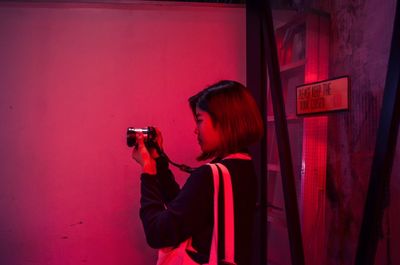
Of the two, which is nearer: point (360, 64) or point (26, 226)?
point (360, 64)

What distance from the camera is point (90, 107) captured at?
1873 mm

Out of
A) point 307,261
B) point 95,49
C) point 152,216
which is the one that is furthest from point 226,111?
point 95,49

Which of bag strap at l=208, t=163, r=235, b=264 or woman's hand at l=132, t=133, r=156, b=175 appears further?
woman's hand at l=132, t=133, r=156, b=175

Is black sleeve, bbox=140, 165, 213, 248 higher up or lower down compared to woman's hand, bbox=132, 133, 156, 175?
lower down

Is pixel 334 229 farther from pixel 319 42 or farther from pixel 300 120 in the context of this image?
pixel 319 42

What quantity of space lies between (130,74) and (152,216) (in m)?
1.15

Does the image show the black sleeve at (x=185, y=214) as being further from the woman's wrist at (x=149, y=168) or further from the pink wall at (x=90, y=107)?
the pink wall at (x=90, y=107)

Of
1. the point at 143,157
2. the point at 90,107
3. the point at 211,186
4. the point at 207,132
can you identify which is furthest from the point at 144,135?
the point at 90,107

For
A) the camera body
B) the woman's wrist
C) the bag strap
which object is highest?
the camera body

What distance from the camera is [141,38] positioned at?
6.27 feet

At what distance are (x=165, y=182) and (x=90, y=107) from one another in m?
0.85

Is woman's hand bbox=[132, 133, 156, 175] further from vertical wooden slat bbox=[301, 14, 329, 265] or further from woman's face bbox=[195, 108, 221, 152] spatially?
vertical wooden slat bbox=[301, 14, 329, 265]

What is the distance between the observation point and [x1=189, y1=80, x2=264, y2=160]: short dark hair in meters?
0.96

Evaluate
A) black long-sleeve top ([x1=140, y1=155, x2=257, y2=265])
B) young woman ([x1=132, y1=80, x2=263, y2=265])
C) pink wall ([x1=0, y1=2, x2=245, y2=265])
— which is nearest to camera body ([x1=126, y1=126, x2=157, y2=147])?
young woman ([x1=132, y1=80, x2=263, y2=265])
